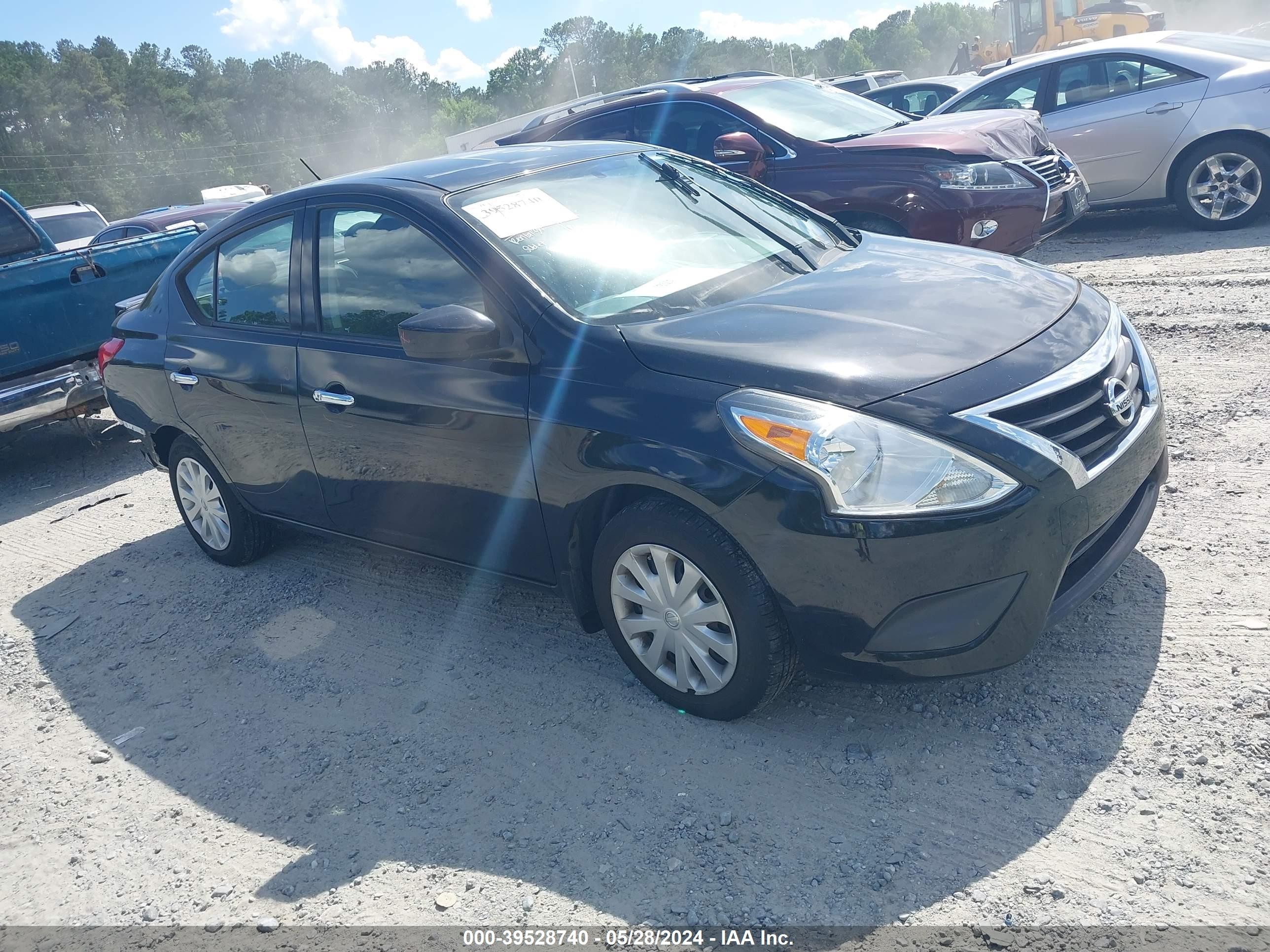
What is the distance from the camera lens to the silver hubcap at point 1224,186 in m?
8.29

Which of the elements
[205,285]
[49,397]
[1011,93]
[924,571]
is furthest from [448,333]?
[1011,93]

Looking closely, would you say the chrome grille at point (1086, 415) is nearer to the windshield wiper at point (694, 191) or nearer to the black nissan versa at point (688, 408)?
the black nissan versa at point (688, 408)

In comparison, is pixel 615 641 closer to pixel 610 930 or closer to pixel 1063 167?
pixel 610 930

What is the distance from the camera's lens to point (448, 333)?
134 inches

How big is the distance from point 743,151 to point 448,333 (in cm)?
472

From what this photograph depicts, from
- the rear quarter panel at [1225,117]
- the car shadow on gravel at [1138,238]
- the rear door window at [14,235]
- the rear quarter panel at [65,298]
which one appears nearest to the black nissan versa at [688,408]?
the rear quarter panel at [65,298]

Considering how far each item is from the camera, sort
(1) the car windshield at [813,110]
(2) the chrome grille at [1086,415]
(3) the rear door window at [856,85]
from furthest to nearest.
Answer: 1. (3) the rear door window at [856,85]
2. (1) the car windshield at [813,110]
3. (2) the chrome grille at [1086,415]

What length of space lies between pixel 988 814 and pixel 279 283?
3.39 metres

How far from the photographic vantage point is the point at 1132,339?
3582mm

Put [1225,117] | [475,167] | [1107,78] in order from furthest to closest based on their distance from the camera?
[1107,78], [1225,117], [475,167]

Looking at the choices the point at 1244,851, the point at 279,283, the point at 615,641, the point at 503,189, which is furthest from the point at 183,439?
the point at 1244,851

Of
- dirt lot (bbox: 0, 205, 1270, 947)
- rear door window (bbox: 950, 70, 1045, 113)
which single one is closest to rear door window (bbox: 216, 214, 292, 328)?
dirt lot (bbox: 0, 205, 1270, 947)

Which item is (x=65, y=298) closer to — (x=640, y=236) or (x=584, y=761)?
(x=640, y=236)

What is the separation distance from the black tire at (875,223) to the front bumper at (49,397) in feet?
17.0
